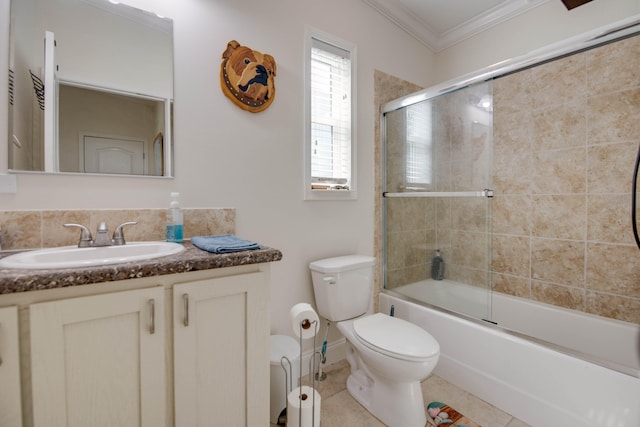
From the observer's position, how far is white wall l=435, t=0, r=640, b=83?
6.09ft

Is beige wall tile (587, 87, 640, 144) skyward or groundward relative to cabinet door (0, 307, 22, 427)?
skyward

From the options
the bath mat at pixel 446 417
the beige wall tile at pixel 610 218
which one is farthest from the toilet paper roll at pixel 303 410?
the beige wall tile at pixel 610 218

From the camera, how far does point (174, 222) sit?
1360 mm

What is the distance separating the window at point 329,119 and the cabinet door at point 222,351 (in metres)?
0.92

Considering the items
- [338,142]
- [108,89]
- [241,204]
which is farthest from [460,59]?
[108,89]

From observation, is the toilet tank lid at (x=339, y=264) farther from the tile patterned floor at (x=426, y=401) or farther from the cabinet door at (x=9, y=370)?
the cabinet door at (x=9, y=370)

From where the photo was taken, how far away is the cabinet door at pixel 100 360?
80 centimetres

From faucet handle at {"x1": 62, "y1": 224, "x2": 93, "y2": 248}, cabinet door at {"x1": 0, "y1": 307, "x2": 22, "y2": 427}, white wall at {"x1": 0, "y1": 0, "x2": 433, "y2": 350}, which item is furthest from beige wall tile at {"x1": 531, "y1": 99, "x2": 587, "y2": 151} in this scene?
cabinet door at {"x1": 0, "y1": 307, "x2": 22, "y2": 427}

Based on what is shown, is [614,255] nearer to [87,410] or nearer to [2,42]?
[87,410]

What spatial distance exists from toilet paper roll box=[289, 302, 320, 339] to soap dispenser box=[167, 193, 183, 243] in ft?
2.09

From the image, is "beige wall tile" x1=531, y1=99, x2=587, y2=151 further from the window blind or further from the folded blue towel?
the folded blue towel

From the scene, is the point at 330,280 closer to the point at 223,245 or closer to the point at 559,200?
the point at 223,245

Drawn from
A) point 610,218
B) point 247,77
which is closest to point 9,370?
point 247,77

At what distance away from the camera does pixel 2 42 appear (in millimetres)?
1139
